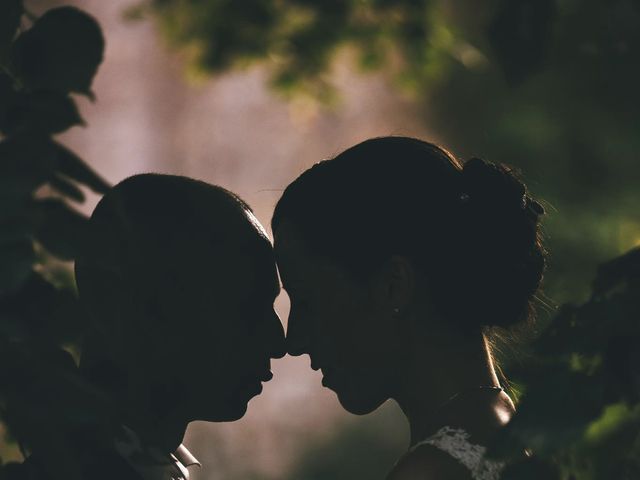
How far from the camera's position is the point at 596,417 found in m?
1.41

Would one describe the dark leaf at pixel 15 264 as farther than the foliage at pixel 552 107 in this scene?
No

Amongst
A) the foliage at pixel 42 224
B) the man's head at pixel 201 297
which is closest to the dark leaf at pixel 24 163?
the foliage at pixel 42 224

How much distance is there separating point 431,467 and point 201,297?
838 mm

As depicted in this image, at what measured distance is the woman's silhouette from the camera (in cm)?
258

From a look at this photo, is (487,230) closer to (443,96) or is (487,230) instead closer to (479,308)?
(479,308)

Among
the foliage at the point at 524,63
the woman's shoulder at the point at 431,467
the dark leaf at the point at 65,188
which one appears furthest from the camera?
the woman's shoulder at the point at 431,467

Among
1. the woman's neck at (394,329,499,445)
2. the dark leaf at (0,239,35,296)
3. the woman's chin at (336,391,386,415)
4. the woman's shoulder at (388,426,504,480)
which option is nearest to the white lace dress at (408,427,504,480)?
the woman's shoulder at (388,426,504,480)

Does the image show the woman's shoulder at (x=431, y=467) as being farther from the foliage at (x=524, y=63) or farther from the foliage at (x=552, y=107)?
the foliage at (x=524, y=63)

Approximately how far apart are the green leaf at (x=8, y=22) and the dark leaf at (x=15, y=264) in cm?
37

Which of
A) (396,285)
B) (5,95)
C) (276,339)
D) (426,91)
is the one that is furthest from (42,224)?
(426,91)

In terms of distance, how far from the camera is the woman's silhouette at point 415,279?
258 centimetres

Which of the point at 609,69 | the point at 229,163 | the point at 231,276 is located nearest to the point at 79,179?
the point at 609,69

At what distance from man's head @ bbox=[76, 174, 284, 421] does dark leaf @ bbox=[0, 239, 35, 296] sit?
3.67 ft

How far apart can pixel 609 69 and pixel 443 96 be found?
17.3 m
